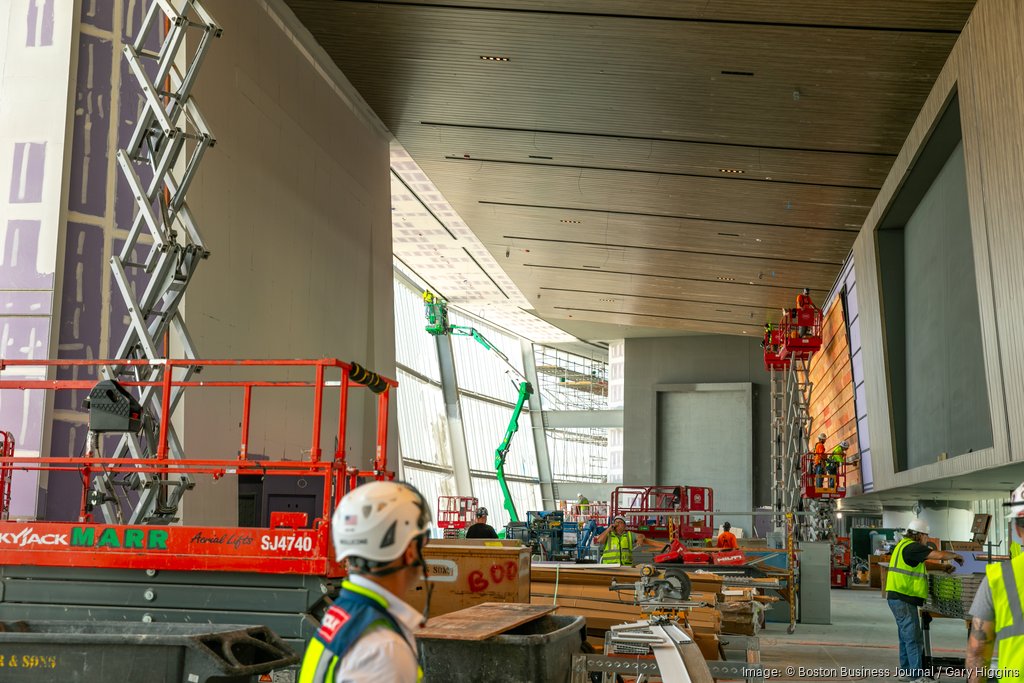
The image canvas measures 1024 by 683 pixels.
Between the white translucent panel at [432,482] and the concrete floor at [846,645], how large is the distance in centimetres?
1906

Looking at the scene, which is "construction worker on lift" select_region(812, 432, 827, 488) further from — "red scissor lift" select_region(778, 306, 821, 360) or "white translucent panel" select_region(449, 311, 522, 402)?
"white translucent panel" select_region(449, 311, 522, 402)

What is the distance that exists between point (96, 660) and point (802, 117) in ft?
51.1

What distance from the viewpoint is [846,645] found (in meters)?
14.6

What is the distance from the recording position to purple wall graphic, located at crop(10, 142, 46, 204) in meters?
10.7

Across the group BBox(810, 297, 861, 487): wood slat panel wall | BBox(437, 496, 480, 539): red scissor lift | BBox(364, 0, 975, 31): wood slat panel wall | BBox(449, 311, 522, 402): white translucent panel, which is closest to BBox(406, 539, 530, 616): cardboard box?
BBox(364, 0, 975, 31): wood slat panel wall

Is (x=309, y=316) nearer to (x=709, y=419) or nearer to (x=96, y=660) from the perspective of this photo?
(x=96, y=660)

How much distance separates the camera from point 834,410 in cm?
3006

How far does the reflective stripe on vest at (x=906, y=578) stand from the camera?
10.9m

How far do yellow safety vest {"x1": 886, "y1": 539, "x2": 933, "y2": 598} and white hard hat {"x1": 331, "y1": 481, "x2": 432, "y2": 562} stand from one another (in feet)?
30.5

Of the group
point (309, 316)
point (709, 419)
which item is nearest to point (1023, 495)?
point (309, 316)

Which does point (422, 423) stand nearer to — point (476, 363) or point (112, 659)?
point (476, 363)

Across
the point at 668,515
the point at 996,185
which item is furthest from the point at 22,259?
the point at 668,515

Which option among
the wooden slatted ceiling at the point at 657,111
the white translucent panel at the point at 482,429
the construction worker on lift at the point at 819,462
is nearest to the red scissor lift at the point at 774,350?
the wooden slatted ceiling at the point at 657,111

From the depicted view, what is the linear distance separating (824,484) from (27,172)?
22.4m
